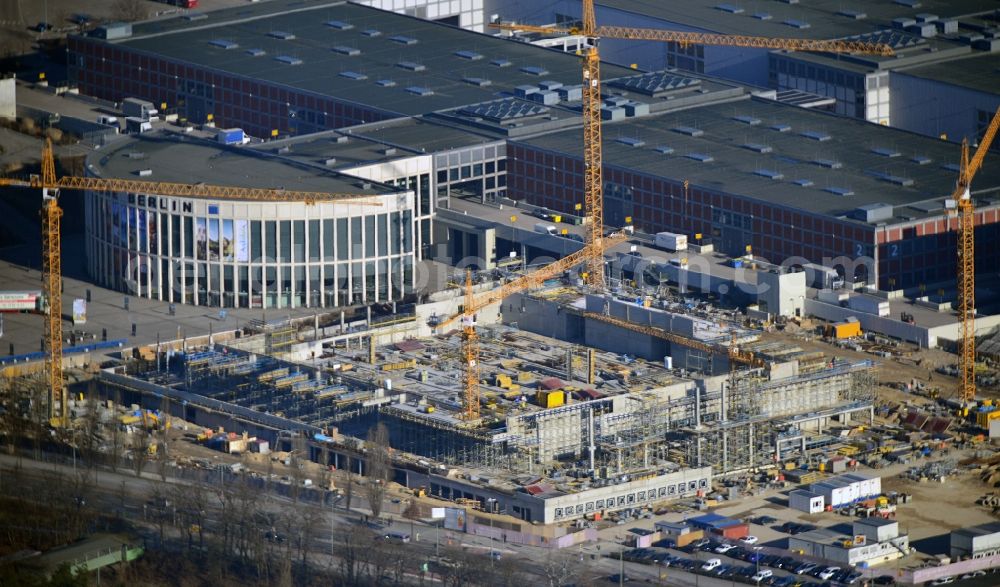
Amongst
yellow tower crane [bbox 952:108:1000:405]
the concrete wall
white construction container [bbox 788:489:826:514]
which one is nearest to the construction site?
yellow tower crane [bbox 952:108:1000:405]

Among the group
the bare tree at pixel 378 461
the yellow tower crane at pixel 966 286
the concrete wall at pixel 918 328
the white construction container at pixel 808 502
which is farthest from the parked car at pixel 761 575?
the concrete wall at pixel 918 328

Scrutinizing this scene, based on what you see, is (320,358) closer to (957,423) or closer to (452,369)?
(452,369)

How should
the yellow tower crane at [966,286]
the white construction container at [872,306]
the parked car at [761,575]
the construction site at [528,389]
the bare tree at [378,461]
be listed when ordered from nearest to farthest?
the parked car at [761,575] < the bare tree at [378,461] < the construction site at [528,389] < the yellow tower crane at [966,286] < the white construction container at [872,306]

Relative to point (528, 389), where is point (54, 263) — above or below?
above

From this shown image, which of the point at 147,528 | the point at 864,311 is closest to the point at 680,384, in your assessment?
the point at 864,311

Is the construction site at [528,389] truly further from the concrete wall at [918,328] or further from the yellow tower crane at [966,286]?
the concrete wall at [918,328]

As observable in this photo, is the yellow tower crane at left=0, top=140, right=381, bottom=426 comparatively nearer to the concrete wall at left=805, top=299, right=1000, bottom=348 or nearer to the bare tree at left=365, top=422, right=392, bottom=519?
the bare tree at left=365, top=422, right=392, bottom=519

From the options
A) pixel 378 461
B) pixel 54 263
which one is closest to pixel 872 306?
pixel 378 461

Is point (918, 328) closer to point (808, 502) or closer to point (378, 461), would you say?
point (808, 502)

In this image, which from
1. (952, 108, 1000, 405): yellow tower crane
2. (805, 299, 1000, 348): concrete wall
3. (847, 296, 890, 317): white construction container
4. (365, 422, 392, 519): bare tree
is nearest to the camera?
(365, 422, 392, 519): bare tree

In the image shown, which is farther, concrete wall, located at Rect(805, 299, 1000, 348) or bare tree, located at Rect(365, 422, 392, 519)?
concrete wall, located at Rect(805, 299, 1000, 348)

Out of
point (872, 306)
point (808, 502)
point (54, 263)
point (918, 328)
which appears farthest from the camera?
point (872, 306)

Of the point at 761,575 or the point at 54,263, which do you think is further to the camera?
the point at 54,263
